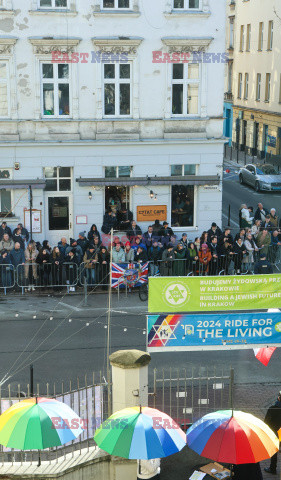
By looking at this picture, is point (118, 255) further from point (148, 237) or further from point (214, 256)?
point (214, 256)

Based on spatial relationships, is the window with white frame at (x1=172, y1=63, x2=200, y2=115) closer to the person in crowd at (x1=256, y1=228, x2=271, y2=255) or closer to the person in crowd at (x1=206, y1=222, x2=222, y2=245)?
the person in crowd at (x1=206, y1=222, x2=222, y2=245)

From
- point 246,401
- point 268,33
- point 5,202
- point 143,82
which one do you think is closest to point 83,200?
point 5,202

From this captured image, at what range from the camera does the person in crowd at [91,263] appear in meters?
23.1

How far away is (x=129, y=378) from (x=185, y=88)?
1655 cm

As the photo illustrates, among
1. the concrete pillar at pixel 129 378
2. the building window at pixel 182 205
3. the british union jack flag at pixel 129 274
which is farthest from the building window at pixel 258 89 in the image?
the concrete pillar at pixel 129 378

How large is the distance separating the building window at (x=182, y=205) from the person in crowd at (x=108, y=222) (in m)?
2.29

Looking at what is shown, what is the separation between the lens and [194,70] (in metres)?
26.4

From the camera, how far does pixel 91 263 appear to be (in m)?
23.1

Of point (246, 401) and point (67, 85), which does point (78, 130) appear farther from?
point (246, 401)

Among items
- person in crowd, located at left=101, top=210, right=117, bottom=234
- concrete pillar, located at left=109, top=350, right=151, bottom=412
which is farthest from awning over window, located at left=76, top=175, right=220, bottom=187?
concrete pillar, located at left=109, top=350, right=151, bottom=412

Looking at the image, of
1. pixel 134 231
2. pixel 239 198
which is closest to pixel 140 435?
pixel 134 231

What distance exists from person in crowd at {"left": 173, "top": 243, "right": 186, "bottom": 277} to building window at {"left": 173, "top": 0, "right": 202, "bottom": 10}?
8.50 meters

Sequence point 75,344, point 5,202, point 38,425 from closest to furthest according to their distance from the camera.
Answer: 1. point 38,425
2. point 75,344
3. point 5,202

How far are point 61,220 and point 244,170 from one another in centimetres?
1735
